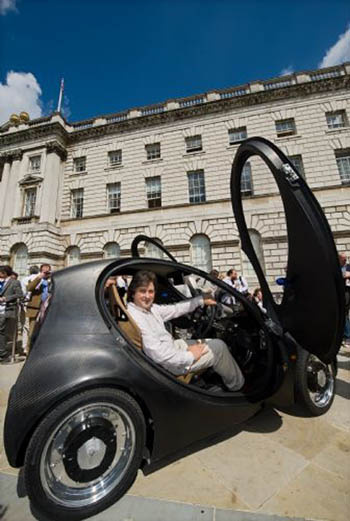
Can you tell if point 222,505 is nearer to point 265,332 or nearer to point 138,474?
point 138,474

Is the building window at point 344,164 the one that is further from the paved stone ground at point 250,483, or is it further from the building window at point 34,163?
the building window at point 34,163

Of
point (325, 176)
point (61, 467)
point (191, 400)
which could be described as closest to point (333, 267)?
point (191, 400)

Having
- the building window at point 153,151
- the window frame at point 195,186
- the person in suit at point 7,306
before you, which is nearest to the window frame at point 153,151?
the building window at point 153,151

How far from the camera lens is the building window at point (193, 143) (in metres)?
14.1

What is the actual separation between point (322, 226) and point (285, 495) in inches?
75.5

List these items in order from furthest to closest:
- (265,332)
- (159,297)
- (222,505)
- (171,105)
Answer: (171,105)
(159,297)
(265,332)
(222,505)

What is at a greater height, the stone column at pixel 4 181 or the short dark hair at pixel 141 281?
the stone column at pixel 4 181

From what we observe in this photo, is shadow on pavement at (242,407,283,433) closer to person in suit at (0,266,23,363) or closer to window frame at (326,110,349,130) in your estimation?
person in suit at (0,266,23,363)

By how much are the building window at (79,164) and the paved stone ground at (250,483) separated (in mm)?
17151

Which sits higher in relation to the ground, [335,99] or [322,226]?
[335,99]

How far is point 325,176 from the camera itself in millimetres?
11797

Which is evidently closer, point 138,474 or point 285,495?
point 285,495

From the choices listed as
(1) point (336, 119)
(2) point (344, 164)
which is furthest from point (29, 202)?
(1) point (336, 119)

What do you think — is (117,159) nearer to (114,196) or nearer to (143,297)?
(114,196)
